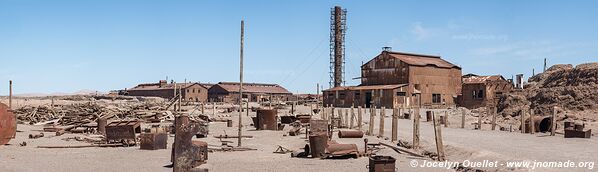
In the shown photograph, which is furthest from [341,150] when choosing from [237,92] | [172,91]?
[172,91]

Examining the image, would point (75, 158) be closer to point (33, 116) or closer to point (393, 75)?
point (33, 116)

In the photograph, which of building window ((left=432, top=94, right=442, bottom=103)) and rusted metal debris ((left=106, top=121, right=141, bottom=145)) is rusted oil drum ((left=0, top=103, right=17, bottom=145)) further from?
building window ((left=432, top=94, right=442, bottom=103))

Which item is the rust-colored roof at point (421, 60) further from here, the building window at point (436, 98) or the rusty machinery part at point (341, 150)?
the rusty machinery part at point (341, 150)

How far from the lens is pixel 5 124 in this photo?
59.2 feet

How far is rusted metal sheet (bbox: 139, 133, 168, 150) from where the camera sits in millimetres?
17578

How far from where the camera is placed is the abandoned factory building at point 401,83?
58031 mm

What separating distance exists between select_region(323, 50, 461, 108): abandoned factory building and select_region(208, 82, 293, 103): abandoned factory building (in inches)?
821

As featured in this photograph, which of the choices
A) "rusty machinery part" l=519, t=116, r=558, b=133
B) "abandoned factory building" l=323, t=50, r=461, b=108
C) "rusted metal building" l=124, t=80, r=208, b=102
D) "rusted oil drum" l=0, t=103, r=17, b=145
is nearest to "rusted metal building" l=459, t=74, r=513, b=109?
"abandoned factory building" l=323, t=50, r=461, b=108

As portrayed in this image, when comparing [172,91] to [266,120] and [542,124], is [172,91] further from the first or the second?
[542,124]

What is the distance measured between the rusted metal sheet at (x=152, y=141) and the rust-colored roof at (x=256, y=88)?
68.4 m

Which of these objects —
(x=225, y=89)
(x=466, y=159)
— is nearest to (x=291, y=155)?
(x=466, y=159)

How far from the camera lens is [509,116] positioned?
Result: 124 ft

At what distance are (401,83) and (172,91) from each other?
44696 mm

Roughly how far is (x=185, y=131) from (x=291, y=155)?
6.74 metres
